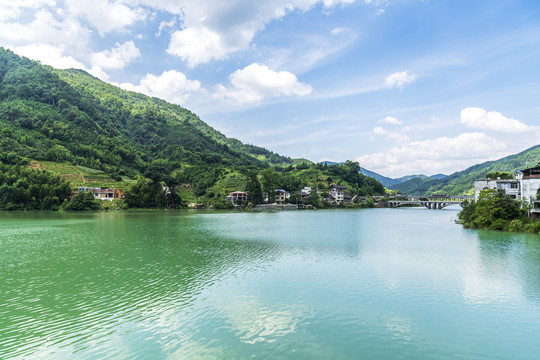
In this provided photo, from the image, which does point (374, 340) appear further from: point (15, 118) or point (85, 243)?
point (15, 118)

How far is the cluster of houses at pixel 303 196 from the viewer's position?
412 ft

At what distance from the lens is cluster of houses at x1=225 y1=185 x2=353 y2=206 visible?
125625 mm

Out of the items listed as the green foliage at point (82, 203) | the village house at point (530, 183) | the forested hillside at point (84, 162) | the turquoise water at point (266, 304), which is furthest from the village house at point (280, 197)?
the turquoise water at point (266, 304)

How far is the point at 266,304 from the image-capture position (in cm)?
1530

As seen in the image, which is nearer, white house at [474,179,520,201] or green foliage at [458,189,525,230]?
green foliage at [458,189,525,230]

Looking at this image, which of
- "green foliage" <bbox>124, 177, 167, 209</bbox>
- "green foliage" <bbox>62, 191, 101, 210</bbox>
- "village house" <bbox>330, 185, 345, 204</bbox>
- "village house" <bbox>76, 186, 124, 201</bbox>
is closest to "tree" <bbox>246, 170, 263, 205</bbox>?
"green foliage" <bbox>124, 177, 167, 209</bbox>

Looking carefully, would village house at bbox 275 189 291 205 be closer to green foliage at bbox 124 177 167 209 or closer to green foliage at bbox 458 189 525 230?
green foliage at bbox 124 177 167 209

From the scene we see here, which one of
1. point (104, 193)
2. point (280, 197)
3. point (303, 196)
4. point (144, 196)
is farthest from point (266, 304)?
point (303, 196)

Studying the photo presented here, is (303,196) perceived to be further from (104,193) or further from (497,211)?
(497,211)

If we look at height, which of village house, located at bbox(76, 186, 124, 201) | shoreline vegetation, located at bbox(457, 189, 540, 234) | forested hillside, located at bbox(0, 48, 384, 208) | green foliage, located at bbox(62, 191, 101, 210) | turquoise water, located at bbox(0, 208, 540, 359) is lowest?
turquoise water, located at bbox(0, 208, 540, 359)

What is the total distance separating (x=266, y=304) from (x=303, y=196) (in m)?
125

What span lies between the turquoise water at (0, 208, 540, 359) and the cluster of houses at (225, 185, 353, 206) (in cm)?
9595

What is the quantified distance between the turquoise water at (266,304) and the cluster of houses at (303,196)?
9595cm

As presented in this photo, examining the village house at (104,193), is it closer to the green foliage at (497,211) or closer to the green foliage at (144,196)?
the green foliage at (144,196)
